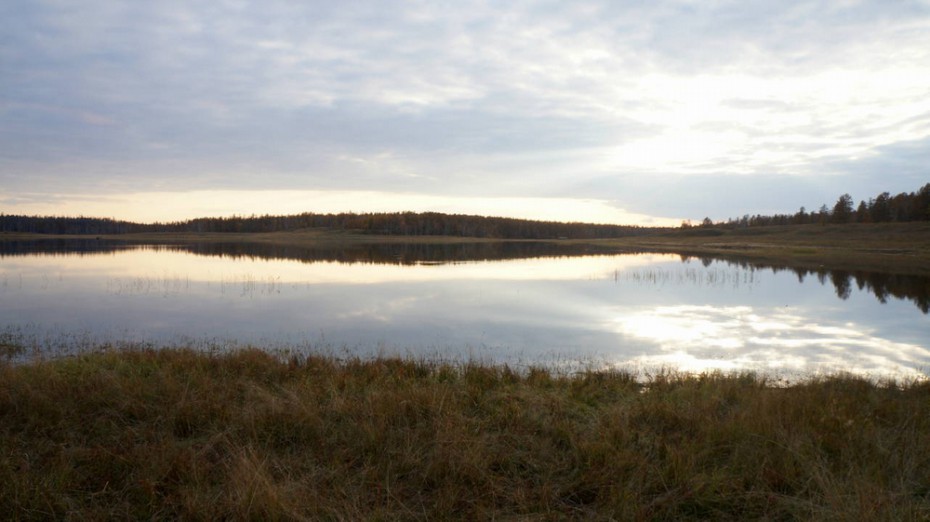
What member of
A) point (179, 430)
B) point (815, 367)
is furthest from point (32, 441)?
point (815, 367)

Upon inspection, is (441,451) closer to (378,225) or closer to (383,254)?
(383,254)

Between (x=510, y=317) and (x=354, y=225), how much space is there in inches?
5639

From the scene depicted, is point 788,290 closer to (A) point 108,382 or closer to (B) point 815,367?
(B) point 815,367

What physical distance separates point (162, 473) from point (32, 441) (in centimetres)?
170

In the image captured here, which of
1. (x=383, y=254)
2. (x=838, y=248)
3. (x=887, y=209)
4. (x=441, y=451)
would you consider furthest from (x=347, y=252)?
(x=887, y=209)

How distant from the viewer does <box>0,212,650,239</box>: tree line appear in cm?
14950

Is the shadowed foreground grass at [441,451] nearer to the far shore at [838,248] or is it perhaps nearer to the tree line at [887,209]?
the far shore at [838,248]

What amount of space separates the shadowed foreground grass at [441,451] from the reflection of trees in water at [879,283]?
1665cm

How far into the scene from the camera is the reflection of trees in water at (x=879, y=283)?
20.3 m

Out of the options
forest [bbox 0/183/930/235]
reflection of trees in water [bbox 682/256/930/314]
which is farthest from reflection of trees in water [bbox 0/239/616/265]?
forest [bbox 0/183/930/235]

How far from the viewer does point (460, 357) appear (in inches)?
414

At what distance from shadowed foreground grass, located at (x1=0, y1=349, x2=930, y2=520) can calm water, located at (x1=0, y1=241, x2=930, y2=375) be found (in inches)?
166

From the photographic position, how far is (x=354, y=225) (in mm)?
154250

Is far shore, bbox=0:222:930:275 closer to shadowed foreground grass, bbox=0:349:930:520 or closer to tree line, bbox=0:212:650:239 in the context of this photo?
shadowed foreground grass, bbox=0:349:930:520
